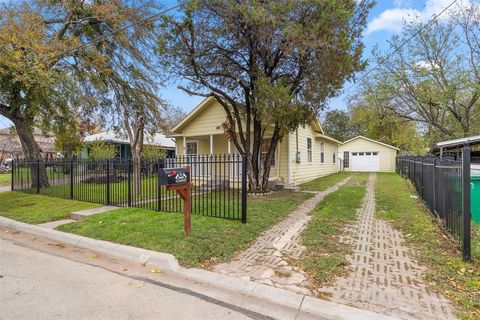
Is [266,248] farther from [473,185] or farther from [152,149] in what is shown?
[152,149]

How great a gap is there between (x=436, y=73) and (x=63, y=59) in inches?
Answer: 881

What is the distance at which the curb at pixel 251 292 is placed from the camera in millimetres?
2939

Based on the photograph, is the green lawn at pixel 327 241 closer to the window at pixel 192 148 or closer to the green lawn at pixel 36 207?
the green lawn at pixel 36 207

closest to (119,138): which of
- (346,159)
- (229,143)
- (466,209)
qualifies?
(229,143)

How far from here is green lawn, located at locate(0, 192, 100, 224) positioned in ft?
23.5

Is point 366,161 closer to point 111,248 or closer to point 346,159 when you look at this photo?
point 346,159

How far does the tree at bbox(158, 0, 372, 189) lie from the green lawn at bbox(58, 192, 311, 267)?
2295 millimetres

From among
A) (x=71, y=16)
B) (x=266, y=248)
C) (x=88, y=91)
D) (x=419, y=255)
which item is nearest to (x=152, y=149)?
(x=88, y=91)

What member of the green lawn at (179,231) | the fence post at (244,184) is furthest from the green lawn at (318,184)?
the fence post at (244,184)

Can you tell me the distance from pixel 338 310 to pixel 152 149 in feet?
69.0

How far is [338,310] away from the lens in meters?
2.95

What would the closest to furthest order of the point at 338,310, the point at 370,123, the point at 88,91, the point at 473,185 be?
the point at 338,310, the point at 473,185, the point at 88,91, the point at 370,123

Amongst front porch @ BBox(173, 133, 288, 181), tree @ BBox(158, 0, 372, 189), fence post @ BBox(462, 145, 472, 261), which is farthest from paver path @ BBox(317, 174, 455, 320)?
front porch @ BBox(173, 133, 288, 181)

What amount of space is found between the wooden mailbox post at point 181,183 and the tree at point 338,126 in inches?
1777
